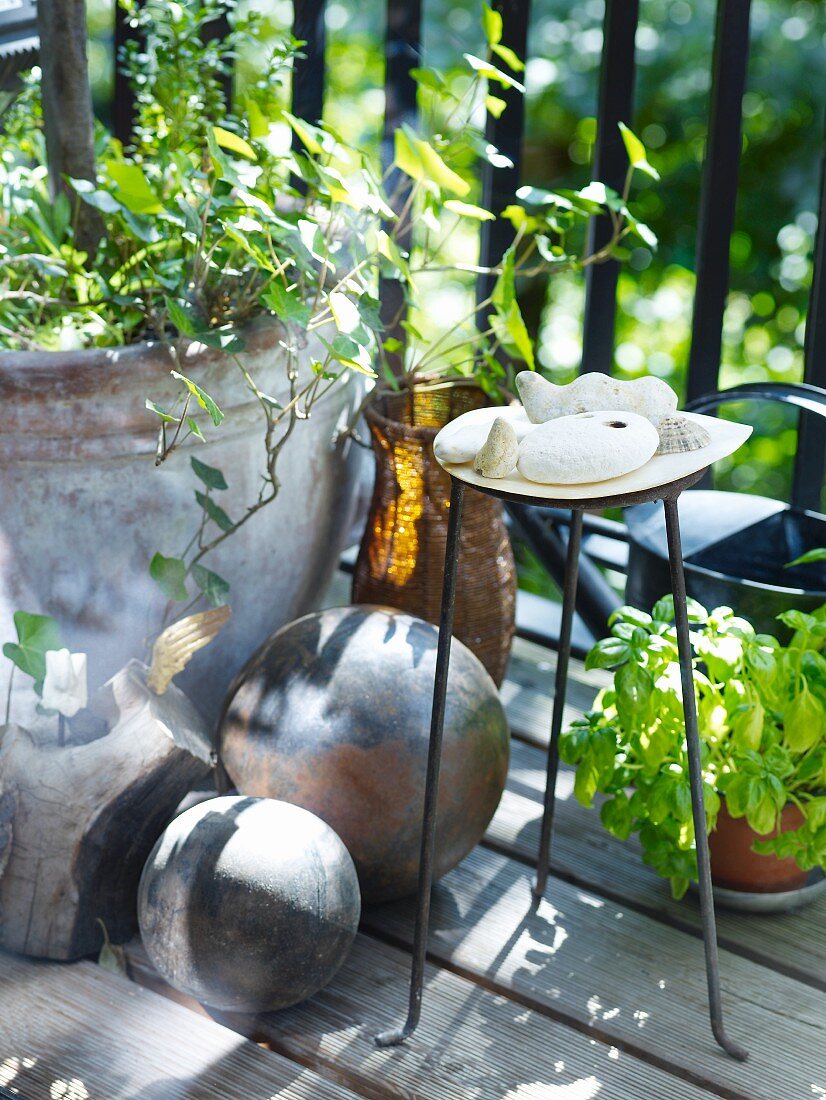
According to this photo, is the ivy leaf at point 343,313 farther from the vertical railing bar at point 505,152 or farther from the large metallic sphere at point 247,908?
the vertical railing bar at point 505,152

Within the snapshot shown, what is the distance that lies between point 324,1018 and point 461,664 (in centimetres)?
42

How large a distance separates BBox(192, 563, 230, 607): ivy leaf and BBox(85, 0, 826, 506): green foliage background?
85.0 inches

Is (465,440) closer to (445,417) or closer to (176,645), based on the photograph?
(176,645)

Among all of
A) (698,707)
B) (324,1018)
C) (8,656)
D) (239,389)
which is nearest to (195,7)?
(239,389)

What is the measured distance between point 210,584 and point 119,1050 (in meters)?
0.50

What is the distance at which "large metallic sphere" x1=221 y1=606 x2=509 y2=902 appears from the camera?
139cm

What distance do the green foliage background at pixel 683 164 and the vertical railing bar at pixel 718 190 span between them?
1.50 metres

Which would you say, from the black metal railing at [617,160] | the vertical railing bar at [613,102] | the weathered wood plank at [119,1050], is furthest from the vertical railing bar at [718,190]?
the weathered wood plank at [119,1050]

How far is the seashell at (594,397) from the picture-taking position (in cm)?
119

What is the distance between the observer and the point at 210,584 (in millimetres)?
1446

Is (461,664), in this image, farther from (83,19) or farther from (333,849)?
(83,19)

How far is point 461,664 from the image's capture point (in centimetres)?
149

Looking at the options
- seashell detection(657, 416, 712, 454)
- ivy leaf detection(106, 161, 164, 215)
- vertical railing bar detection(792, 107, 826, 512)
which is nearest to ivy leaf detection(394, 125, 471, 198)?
ivy leaf detection(106, 161, 164, 215)

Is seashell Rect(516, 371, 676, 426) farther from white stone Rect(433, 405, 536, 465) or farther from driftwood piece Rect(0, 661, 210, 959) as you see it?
driftwood piece Rect(0, 661, 210, 959)
